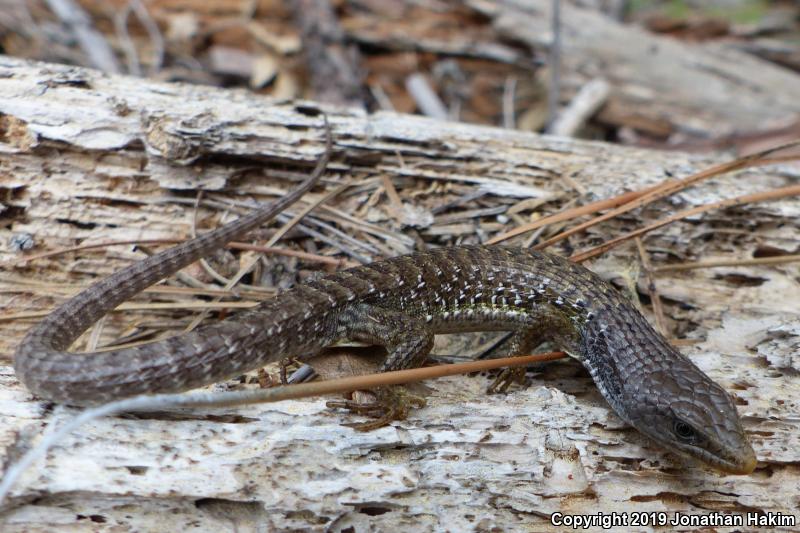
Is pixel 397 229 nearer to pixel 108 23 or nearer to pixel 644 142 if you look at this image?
pixel 644 142

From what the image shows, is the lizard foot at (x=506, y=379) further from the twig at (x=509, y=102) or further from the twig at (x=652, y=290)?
the twig at (x=509, y=102)

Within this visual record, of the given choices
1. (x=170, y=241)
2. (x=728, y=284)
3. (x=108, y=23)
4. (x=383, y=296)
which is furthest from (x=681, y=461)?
(x=108, y=23)

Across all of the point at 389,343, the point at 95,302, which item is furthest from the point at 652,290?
the point at 95,302

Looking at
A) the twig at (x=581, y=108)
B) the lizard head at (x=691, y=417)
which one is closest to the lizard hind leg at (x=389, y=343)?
the lizard head at (x=691, y=417)

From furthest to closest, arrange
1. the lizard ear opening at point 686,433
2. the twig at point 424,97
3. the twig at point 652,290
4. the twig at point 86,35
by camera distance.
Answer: the twig at point 424,97, the twig at point 86,35, the twig at point 652,290, the lizard ear opening at point 686,433

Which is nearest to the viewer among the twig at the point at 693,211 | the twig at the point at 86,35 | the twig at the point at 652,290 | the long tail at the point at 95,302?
the long tail at the point at 95,302

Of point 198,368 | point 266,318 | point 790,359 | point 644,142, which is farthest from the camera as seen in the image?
point 644,142

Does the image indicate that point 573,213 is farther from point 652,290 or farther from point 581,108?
point 581,108
